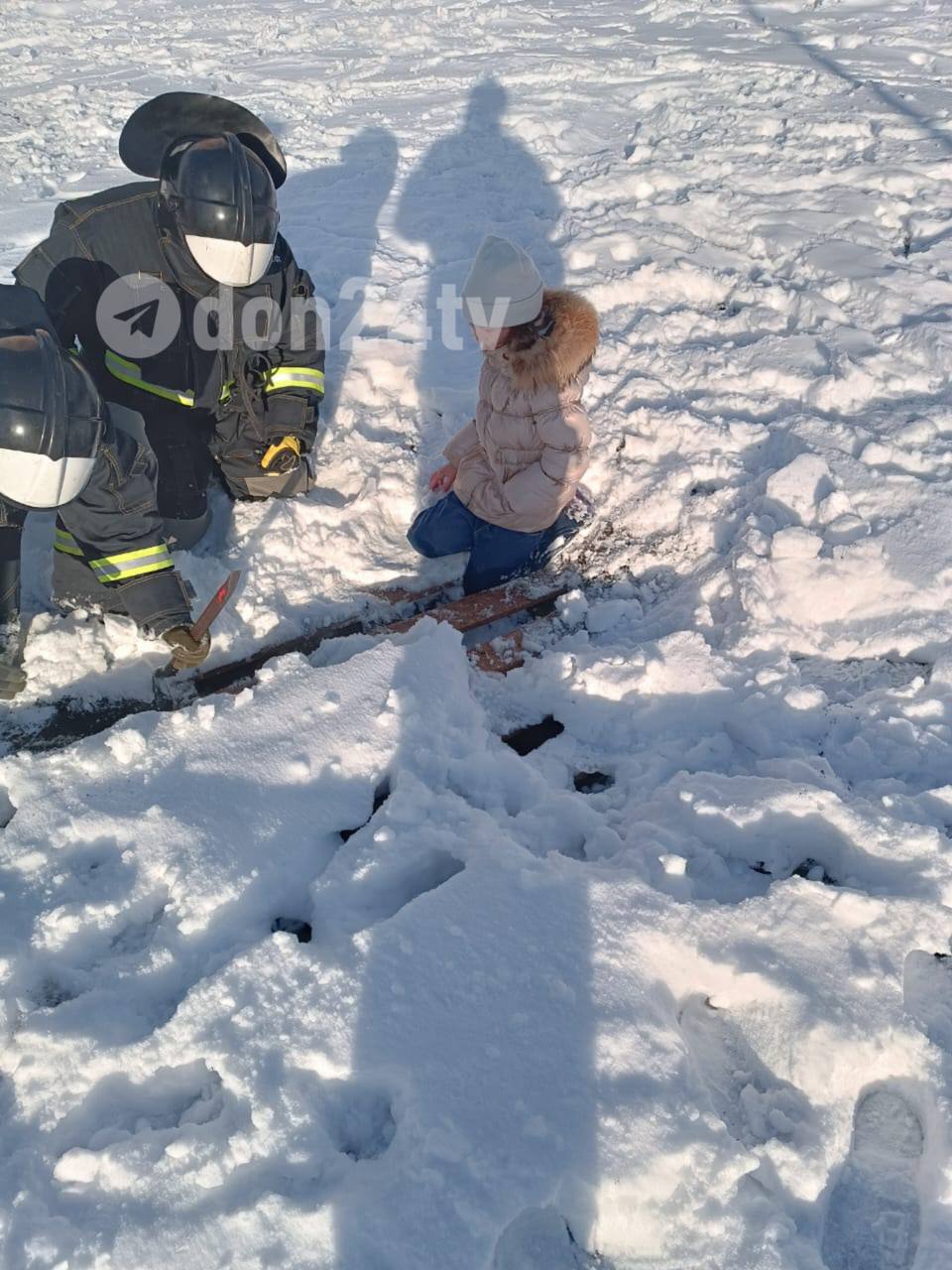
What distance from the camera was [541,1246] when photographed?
171cm

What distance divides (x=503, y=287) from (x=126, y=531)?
1359 millimetres

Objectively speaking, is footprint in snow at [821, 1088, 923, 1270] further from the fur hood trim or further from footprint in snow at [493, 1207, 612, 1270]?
the fur hood trim

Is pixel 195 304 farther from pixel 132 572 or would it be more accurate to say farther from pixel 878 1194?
pixel 878 1194

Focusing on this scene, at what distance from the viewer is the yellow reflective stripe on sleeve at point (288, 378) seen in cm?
357

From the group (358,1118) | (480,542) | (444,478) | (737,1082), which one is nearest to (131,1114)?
(358,1118)

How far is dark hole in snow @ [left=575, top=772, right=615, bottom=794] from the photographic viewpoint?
271 cm

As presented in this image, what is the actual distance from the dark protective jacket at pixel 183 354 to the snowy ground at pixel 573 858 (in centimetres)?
30

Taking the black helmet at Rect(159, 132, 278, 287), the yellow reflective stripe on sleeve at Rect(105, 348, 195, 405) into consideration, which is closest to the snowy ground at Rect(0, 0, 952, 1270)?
the yellow reflective stripe on sleeve at Rect(105, 348, 195, 405)

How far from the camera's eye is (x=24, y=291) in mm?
2520

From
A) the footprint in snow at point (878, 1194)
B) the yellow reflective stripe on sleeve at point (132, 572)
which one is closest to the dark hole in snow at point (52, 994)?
the yellow reflective stripe on sleeve at point (132, 572)

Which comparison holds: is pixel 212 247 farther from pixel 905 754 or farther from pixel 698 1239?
pixel 698 1239

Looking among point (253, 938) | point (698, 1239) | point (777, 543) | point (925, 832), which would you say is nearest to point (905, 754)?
point (925, 832)

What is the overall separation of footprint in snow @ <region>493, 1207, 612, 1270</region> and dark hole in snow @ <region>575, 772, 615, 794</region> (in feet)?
3.89

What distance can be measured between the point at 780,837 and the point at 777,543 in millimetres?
1164
